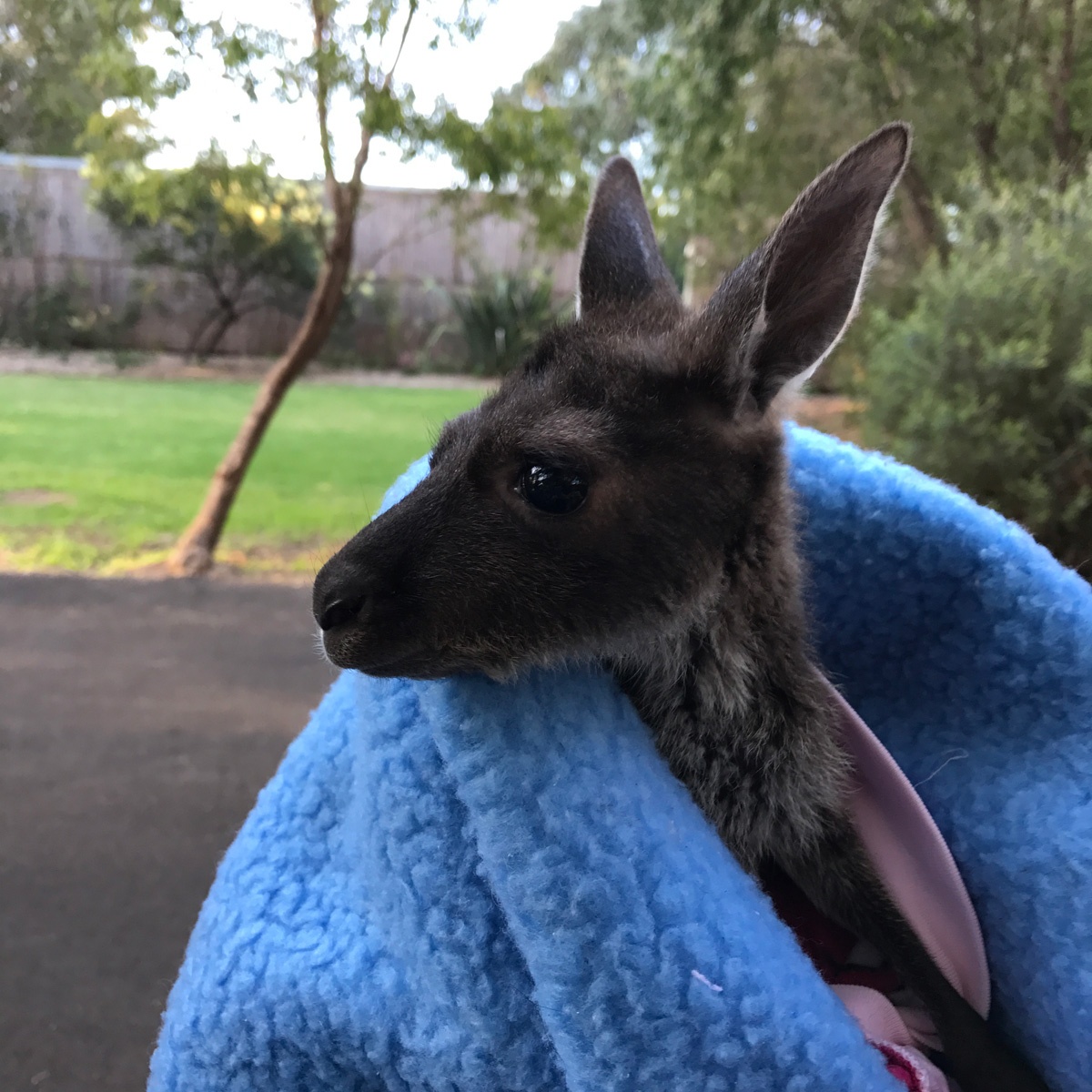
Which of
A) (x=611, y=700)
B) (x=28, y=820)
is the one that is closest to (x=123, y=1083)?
(x=28, y=820)

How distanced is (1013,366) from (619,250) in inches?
41.0

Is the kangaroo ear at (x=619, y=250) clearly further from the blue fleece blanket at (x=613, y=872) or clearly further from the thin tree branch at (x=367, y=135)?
the thin tree branch at (x=367, y=135)

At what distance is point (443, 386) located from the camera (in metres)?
2.51

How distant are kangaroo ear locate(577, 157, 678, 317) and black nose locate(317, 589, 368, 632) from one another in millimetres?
432

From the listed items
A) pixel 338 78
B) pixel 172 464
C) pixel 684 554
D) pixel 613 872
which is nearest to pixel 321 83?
pixel 338 78

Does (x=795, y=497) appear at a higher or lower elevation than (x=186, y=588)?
higher

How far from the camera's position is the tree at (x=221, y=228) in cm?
211

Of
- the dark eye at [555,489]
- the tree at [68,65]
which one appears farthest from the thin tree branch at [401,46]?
the dark eye at [555,489]

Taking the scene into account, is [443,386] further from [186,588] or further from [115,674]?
[115,674]

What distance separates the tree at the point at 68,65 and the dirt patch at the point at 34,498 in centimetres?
77

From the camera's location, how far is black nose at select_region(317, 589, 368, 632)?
641mm

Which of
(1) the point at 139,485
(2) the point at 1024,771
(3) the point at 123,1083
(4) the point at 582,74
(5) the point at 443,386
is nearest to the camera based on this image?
(2) the point at 1024,771

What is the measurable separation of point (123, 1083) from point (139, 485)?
1657mm

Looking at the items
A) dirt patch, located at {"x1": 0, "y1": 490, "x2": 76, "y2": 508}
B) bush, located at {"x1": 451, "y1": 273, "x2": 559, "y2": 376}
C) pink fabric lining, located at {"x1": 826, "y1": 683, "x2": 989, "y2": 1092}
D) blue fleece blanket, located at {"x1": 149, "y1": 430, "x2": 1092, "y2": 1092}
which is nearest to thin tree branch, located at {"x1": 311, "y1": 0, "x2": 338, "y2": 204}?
bush, located at {"x1": 451, "y1": 273, "x2": 559, "y2": 376}
